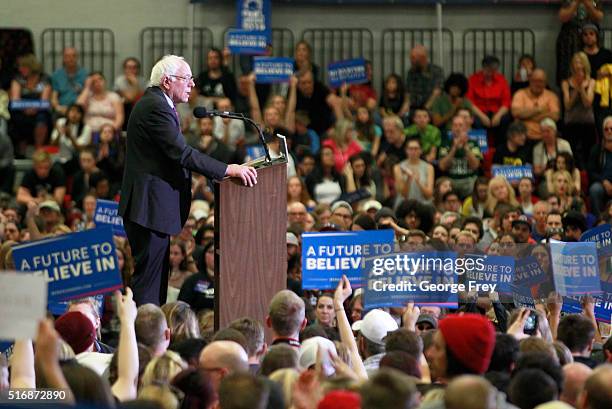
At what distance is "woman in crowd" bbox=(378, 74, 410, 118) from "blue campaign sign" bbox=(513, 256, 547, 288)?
8.30m

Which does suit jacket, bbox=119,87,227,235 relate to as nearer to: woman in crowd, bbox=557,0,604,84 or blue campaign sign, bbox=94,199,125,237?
blue campaign sign, bbox=94,199,125,237

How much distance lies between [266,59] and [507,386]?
1126cm

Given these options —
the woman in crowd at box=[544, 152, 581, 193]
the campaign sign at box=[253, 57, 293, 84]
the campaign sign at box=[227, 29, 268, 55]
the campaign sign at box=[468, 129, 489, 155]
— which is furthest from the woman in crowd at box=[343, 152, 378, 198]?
the campaign sign at box=[227, 29, 268, 55]

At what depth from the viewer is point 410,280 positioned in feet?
29.6

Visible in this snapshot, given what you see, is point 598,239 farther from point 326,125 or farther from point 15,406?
point 326,125

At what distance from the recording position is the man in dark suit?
848 centimetres

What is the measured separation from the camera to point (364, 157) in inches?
623

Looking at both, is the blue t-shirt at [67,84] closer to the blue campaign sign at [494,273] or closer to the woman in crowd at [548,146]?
the woman in crowd at [548,146]

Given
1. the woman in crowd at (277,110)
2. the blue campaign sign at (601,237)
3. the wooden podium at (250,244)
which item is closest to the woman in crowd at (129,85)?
the woman in crowd at (277,110)

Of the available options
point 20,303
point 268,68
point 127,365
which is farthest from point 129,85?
point 20,303

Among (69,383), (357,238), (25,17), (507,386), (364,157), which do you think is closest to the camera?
(69,383)

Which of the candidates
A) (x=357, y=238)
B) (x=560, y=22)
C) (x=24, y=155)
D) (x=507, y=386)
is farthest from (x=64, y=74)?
(x=507, y=386)

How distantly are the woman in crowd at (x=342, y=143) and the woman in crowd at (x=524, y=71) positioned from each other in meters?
2.25

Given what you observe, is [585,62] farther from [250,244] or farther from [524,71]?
[250,244]
